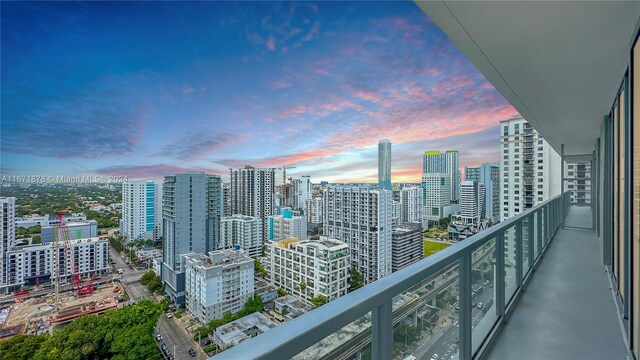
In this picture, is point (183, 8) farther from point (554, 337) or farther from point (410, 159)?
point (410, 159)

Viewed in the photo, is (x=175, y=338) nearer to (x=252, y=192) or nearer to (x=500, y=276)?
(x=500, y=276)

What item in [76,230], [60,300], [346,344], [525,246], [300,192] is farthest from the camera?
[300,192]

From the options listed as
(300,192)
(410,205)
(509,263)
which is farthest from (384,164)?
(509,263)

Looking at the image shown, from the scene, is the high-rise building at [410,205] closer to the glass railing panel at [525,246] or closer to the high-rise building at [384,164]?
the high-rise building at [384,164]

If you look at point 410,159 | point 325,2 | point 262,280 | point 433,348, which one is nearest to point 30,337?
point 262,280

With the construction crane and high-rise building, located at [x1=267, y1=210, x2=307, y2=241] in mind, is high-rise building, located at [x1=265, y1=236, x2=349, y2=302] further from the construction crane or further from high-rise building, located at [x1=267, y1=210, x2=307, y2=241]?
the construction crane
